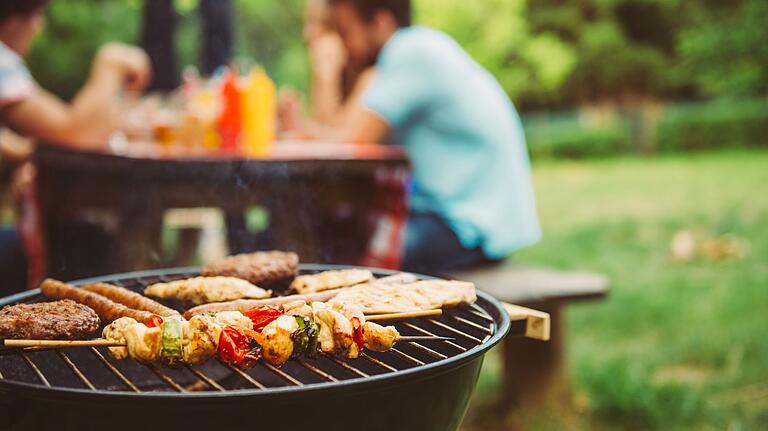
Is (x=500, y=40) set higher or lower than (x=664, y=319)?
higher

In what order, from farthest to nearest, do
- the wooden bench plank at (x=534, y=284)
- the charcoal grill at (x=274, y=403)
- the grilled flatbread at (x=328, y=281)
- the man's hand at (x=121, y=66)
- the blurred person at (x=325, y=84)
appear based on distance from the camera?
the blurred person at (x=325, y=84)
the man's hand at (x=121, y=66)
the wooden bench plank at (x=534, y=284)
the grilled flatbread at (x=328, y=281)
the charcoal grill at (x=274, y=403)

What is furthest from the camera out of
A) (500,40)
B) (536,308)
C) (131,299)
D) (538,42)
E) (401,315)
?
(538,42)

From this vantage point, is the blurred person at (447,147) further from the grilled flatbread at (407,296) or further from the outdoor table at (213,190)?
the grilled flatbread at (407,296)

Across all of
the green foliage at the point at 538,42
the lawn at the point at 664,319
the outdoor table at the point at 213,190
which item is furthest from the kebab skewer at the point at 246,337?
the green foliage at the point at 538,42

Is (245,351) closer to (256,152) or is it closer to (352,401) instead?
(352,401)

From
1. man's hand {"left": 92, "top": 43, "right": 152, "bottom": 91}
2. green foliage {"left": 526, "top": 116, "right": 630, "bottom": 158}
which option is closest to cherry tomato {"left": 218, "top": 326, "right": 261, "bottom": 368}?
man's hand {"left": 92, "top": 43, "right": 152, "bottom": 91}

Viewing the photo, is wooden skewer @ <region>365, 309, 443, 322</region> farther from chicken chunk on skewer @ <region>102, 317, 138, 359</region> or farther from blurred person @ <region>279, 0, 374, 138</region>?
blurred person @ <region>279, 0, 374, 138</region>

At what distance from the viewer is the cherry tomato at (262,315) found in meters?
1.76

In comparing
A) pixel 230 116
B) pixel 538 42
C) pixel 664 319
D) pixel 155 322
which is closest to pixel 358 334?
pixel 155 322

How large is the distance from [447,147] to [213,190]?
4.34ft

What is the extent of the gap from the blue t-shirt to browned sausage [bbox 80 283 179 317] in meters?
2.14

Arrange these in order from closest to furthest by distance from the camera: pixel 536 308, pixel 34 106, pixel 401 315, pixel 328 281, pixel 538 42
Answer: pixel 401 315
pixel 328 281
pixel 536 308
pixel 34 106
pixel 538 42

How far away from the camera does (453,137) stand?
4145 millimetres

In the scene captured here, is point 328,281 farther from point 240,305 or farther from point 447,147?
point 447,147
